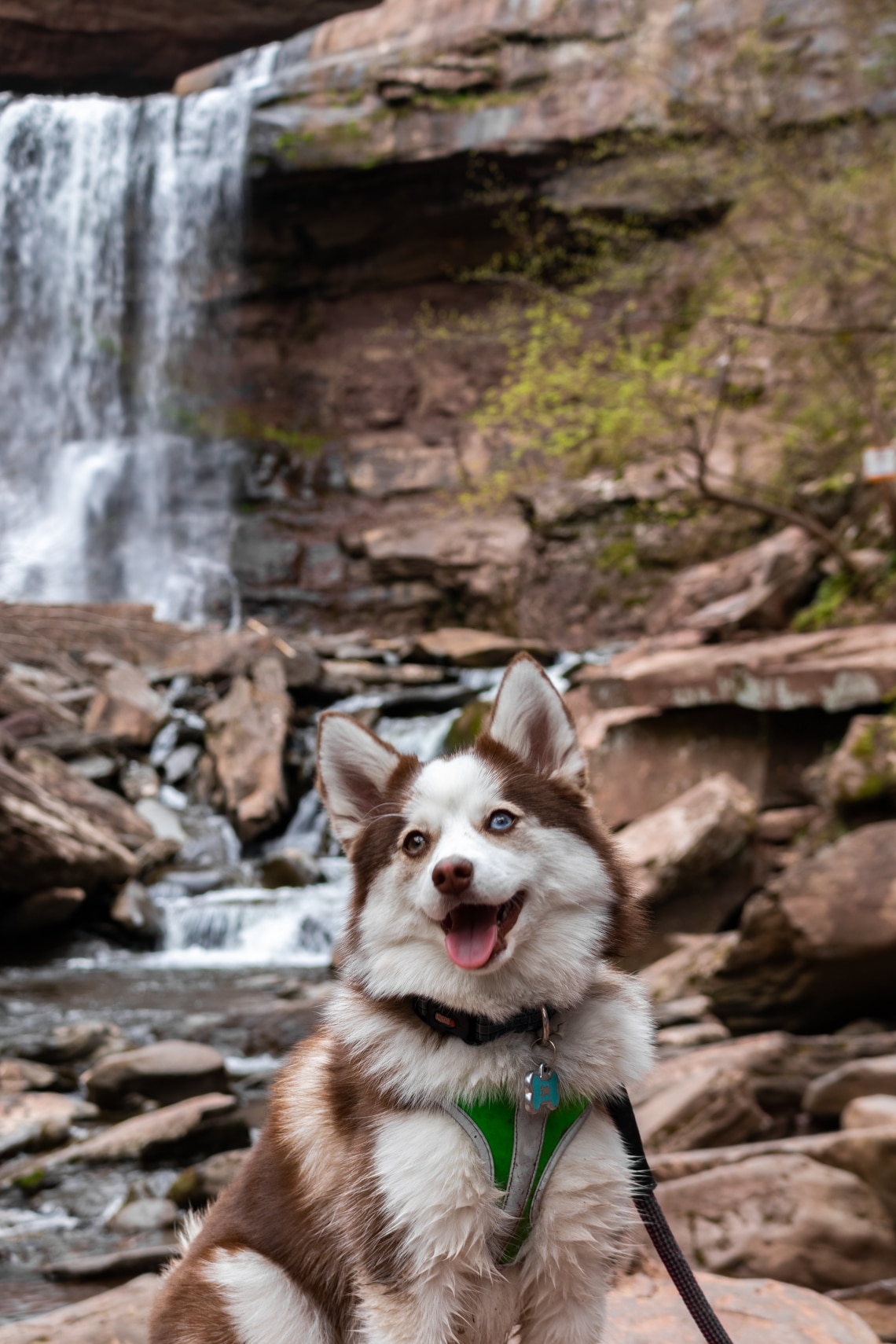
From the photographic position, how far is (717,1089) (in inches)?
177

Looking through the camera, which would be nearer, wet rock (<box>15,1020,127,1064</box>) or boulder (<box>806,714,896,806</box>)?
wet rock (<box>15,1020,127,1064</box>)

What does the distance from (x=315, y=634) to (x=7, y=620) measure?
10.1 metres

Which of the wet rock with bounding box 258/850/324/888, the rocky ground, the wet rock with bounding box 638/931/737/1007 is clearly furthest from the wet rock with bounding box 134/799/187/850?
the wet rock with bounding box 638/931/737/1007

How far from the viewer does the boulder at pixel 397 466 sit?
26.1 m

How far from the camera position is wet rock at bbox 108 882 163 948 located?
10.6 metres

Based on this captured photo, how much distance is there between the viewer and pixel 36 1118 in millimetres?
5820

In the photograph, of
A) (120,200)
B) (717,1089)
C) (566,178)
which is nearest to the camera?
(717,1089)

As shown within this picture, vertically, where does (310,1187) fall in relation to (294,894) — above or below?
above

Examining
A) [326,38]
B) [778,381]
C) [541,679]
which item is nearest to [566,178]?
[326,38]

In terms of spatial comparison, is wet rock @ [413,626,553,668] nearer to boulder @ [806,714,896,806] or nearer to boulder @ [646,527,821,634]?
boulder @ [646,527,821,634]

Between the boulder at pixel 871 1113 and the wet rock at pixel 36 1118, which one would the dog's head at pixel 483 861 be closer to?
the boulder at pixel 871 1113

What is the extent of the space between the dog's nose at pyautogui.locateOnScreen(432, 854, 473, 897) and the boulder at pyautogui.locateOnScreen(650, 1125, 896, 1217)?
2416mm

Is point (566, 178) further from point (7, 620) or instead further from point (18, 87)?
point (7, 620)

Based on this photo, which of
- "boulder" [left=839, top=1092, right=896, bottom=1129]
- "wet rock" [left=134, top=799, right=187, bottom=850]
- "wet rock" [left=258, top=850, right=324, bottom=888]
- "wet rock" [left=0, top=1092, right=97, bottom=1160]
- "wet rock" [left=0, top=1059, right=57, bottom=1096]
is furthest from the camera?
"wet rock" [left=134, top=799, right=187, bottom=850]
